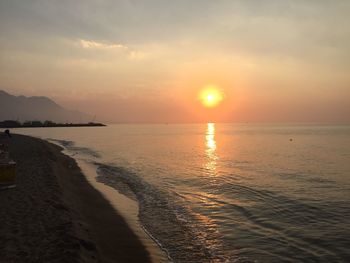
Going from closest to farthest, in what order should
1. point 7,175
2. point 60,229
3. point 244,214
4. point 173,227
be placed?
point 60,229
point 173,227
point 244,214
point 7,175

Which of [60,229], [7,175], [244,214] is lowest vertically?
[244,214]

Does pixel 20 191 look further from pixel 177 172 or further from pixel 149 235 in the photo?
pixel 177 172

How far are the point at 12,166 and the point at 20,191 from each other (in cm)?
161

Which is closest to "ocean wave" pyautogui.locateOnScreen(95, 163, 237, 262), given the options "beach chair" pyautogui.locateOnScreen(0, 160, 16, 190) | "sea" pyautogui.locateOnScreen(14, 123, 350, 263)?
"sea" pyautogui.locateOnScreen(14, 123, 350, 263)

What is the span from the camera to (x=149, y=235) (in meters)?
12.6

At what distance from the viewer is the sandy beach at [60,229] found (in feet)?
30.1

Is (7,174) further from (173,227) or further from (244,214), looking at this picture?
(244,214)

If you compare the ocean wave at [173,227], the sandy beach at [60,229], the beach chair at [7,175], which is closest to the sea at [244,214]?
the ocean wave at [173,227]

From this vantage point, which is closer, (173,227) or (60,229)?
(60,229)

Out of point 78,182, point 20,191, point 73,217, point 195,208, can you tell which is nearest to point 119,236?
point 73,217

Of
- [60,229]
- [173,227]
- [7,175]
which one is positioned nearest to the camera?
[60,229]

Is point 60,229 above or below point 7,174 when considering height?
below

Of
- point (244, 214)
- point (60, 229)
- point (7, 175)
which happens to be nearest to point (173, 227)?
point (244, 214)

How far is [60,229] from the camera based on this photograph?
11078 mm
